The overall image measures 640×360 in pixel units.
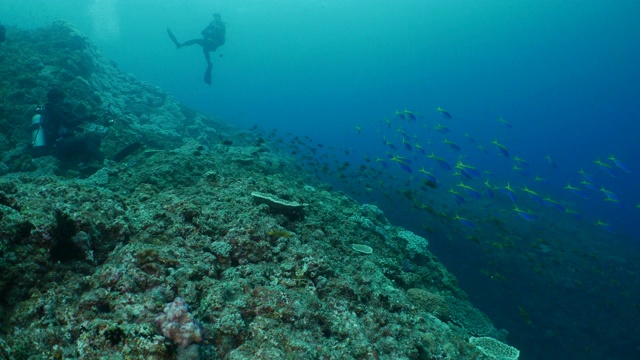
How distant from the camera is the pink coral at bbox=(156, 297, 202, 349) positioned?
2.52m

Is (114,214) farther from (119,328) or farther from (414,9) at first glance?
(414,9)

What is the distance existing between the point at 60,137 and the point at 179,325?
10.6 m

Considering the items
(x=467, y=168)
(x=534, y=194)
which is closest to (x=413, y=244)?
(x=467, y=168)

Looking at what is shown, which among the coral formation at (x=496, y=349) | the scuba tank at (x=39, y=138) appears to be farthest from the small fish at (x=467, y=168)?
the scuba tank at (x=39, y=138)

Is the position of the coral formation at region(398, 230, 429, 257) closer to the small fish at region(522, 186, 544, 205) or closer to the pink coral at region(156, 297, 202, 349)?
the small fish at region(522, 186, 544, 205)

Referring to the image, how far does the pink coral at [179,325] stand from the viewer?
2.52m

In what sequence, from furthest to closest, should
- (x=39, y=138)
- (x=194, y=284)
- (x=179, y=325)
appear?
(x=39, y=138), (x=194, y=284), (x=179, y=325)

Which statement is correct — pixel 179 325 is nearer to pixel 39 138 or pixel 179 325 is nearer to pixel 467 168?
pixel 39 138

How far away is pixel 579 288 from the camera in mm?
15695

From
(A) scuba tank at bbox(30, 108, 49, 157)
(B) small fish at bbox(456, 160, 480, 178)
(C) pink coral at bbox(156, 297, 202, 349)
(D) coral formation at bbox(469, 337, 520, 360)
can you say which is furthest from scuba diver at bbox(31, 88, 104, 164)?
(B) small fish at bbox(456, 160, 480, 178)

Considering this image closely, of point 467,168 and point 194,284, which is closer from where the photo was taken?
point 194,284

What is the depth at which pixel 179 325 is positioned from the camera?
2568 millimetres

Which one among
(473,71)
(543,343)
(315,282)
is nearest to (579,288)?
(543,343)

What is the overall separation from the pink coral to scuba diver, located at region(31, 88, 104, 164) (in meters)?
9.66
